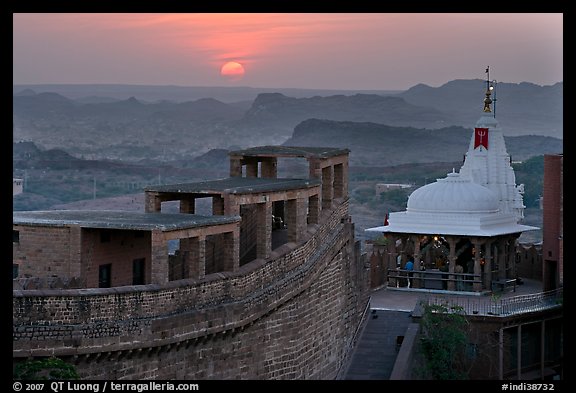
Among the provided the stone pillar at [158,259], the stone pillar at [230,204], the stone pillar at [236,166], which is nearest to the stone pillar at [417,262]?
the stone pillar at [236,166]

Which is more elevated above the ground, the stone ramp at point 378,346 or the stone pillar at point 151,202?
the stone pillar at point 151,202

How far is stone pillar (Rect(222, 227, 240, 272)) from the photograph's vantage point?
2944 cm

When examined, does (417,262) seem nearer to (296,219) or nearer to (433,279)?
(433,279)

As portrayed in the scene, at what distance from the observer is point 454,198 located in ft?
132

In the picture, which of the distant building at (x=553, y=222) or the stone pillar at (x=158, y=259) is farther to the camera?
the distant building at (x=553, y=222)

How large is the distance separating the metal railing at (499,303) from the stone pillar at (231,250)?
7.91 metres

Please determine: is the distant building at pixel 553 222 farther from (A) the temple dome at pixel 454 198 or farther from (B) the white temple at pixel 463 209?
(A) the temple dome at pixel 454 198

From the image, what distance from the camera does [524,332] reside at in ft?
124

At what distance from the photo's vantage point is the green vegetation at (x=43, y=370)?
2269 cm

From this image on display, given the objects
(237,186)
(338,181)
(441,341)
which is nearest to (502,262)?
(338,181)

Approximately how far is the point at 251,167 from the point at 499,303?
778 cm

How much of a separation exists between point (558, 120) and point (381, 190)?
176 feet

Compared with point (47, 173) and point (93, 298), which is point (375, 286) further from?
point (47, 173)

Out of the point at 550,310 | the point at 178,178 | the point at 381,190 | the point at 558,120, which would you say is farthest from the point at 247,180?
the point at 558,120
